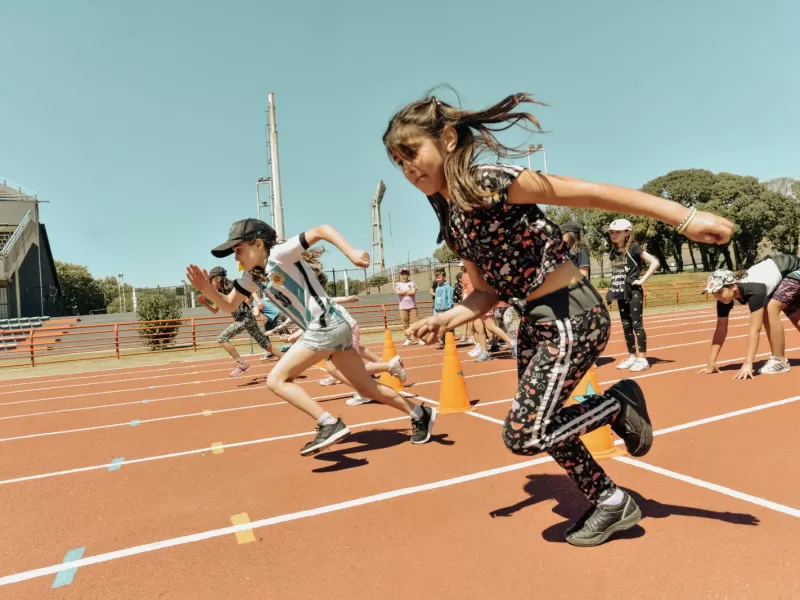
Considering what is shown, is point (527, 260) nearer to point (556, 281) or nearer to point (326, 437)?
point (556, 281)

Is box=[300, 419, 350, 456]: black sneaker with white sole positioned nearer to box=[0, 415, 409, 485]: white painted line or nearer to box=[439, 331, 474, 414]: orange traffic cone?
box=[0, 415, 409, 485]: white painted line

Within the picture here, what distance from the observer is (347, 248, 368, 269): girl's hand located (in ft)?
12.8

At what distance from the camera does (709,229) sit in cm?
211

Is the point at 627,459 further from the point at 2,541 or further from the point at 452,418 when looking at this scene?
the point at 2,541

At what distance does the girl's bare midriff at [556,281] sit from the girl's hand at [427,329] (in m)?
0.44

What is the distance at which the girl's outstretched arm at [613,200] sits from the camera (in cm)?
212

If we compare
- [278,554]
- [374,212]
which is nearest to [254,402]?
[278,554]

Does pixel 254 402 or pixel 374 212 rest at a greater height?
pixel 374 212

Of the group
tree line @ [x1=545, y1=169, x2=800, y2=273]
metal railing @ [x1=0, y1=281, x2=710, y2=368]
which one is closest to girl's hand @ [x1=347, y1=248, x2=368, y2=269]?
metal railing @ [x1=0, y1=281, x2=710, y2=368]

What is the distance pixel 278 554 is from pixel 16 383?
1387 cm

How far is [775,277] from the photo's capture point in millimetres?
6648

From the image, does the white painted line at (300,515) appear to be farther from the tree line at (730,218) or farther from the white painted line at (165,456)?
the tree line at (730,218)

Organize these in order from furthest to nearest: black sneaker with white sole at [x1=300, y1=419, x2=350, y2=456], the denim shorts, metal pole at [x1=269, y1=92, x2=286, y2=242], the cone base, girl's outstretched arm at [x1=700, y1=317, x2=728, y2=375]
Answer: metal pole at [x1=269, y1=92, x2=286, y2=242] < girl's outstretched arm at [x1=700, y1=317, x2=728, y2=375] < the cone base < the denim shorts < black sneaker with white sole at [x1=300, y1=419, x2=350, y2=456]

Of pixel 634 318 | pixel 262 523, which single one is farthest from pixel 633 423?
pixel 634 318
